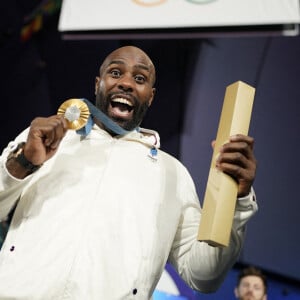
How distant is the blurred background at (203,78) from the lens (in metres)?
2.24

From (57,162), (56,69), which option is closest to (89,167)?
(57,162)

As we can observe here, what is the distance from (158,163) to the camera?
1.16m

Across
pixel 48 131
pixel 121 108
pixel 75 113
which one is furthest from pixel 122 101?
pixel 48 131

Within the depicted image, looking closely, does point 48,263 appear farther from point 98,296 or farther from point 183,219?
point 183,219

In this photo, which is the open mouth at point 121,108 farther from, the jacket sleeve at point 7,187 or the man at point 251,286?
the man at point 251,286

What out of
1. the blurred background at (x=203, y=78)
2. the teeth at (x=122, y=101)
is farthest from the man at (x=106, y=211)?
the blurred background at (x=203, y=78)

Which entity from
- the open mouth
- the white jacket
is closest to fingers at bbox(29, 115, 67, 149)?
the white jacket

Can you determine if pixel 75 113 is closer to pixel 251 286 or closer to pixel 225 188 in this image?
pixel 225 188

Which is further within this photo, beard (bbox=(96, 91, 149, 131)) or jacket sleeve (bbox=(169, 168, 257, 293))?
beard (bbox=(96, 91, 149, 131))

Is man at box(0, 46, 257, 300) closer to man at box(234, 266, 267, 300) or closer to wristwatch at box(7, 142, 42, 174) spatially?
wristwatch at box(7, 142, 42, 174)

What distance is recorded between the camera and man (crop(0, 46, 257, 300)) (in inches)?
35.0

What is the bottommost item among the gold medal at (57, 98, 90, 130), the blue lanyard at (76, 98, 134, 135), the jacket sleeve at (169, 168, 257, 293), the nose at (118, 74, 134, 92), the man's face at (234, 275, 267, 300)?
the man's face at (234, 275, 267, 300)

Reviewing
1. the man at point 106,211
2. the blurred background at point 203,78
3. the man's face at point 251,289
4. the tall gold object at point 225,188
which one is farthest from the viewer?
the blurred background at point 203,78

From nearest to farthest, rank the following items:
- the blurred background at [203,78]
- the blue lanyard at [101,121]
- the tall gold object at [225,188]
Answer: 1. the tall gold object at [225,188]
2. the blue lanyard at [101,121]
3. the blurred background at [203,78]
